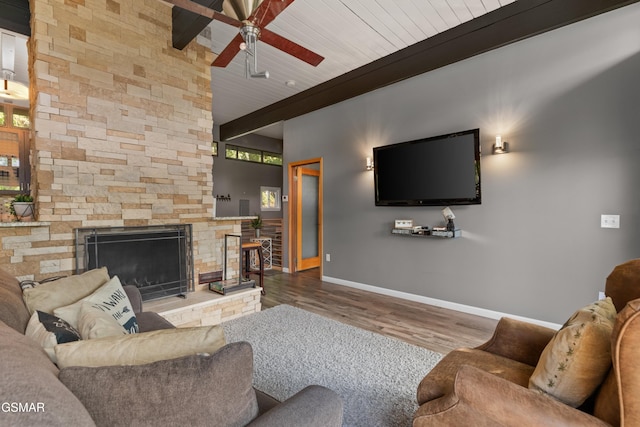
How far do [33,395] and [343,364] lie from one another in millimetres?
2095

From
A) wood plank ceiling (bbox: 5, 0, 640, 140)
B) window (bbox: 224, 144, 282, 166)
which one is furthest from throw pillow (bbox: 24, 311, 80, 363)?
window (bbox: 224, 144, 282, 166)

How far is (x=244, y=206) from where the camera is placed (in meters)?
7.92

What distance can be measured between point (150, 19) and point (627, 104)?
465cm

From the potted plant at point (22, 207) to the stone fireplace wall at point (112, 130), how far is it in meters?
0.11

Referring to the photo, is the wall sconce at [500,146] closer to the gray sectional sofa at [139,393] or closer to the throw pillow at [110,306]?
the gray sectional sofa at [139,393]

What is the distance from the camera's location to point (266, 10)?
196 centimetres

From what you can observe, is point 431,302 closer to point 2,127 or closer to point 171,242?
point 171,242

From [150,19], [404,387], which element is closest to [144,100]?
[150,19]

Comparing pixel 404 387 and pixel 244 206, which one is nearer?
pixel 404 387

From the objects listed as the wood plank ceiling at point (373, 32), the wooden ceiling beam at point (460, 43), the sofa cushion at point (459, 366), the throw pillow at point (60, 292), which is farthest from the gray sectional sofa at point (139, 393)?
the wooden ceiling beam at point (460, 43)

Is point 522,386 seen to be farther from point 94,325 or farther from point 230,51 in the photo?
point 230,51

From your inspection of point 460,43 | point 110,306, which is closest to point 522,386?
point 110,306

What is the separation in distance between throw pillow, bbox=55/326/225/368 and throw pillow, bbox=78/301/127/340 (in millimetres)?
436

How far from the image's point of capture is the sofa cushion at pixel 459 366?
4.31ft
